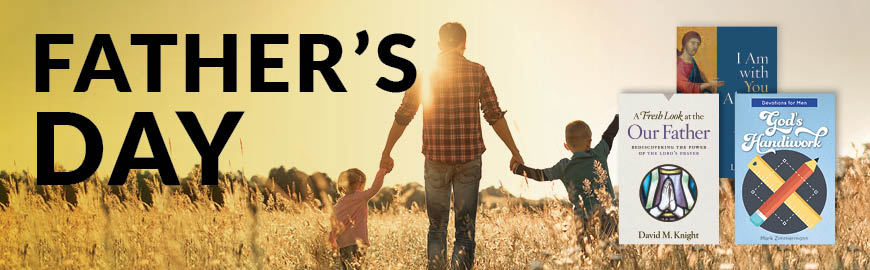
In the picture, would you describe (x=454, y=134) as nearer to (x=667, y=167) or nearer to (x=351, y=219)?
(x=351, y=219)

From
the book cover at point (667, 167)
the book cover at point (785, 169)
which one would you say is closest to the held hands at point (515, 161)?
the book cover at point (667, 167)

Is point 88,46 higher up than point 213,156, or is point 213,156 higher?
point 88,46

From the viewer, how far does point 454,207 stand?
Result: 19.2 ft

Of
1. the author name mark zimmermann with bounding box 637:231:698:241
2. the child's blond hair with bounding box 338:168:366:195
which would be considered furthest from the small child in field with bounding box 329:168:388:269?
the author name mark zimmermann with bounding box 637:231:698:241

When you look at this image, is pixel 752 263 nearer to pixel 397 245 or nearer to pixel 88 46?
pixel 397 245

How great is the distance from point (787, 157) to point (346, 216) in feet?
9.67

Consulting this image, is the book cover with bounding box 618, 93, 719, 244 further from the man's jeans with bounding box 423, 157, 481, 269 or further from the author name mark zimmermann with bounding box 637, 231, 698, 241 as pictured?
the man's jeans with bounding box 423, 157, 481, 269

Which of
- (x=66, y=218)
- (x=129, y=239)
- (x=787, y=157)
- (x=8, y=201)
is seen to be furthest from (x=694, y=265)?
(x=8, y=201)

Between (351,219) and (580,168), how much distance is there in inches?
58.8

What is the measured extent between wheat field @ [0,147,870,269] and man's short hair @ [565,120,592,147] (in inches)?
17.4

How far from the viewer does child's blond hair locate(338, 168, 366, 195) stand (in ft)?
19.5

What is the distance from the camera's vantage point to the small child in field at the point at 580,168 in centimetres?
602

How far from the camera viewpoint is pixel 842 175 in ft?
21.0

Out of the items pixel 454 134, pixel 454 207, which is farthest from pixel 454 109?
pixel 454 207
